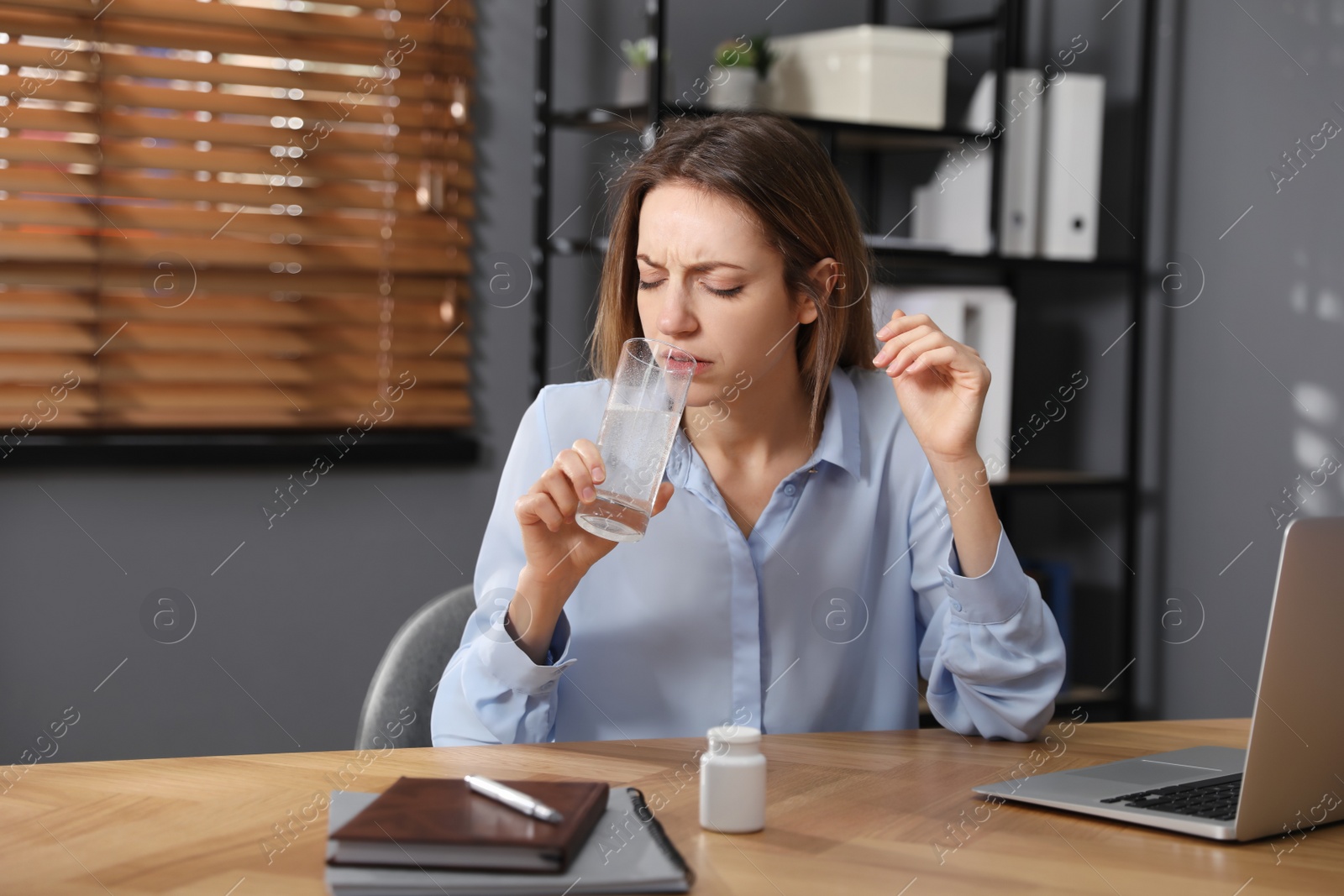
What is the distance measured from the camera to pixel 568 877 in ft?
2.84

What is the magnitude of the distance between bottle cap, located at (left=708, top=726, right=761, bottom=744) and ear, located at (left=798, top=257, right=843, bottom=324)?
0.71 metres

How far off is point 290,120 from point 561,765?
5.60 ft

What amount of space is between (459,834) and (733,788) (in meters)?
0.23

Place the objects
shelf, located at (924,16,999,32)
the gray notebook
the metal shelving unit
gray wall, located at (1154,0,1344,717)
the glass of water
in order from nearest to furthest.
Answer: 1. the gray notebook
2. the glass of water
3. gray wall, located at (1154,0,1344,717)
4. the metal shelving unit
5. shelf, located at (924,16,999,32)

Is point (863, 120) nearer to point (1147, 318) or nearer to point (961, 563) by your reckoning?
point (1147, 318)

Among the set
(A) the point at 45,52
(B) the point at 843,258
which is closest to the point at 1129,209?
(B) the point at 843,258

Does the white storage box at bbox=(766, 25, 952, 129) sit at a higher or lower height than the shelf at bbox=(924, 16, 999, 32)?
lower

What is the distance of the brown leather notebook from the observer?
86cm

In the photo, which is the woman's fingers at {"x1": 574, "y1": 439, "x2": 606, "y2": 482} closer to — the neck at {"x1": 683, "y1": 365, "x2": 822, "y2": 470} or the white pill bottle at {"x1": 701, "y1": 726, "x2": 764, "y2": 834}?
the white pill bottle at {"x1": 701, "y1": 726, "x2": 764, "y2": 834}

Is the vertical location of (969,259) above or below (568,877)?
above

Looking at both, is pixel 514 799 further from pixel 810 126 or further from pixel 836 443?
pixel 810 126

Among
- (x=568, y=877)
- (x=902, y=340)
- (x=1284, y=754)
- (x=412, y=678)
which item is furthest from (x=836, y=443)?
(x=568, y=877)

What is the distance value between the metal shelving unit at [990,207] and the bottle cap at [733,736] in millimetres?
1551

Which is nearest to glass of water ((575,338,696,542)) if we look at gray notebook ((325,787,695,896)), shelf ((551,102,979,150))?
gray notebook ((325,787,695,896))
